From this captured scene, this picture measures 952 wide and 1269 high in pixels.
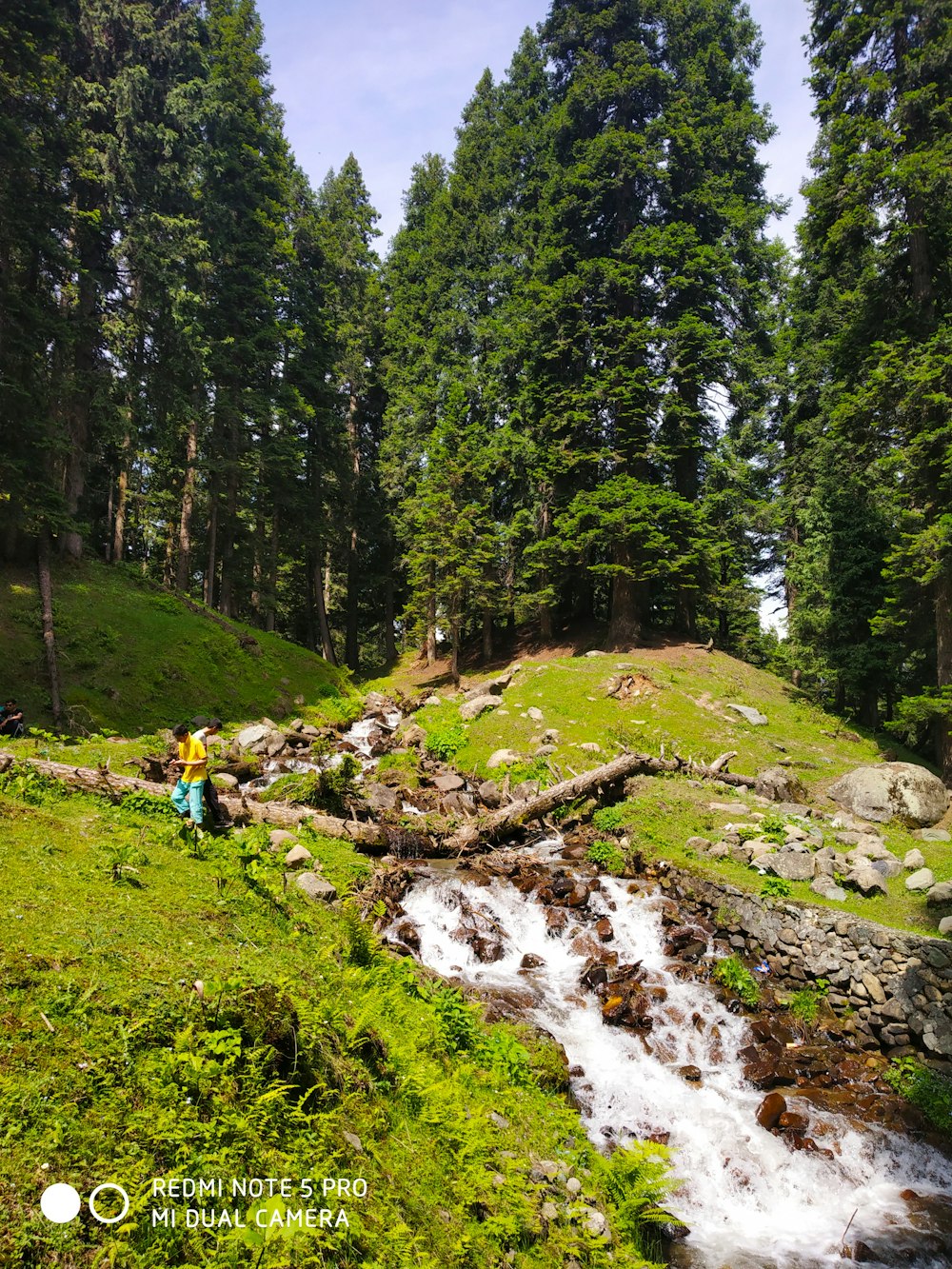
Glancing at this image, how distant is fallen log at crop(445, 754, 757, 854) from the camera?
1557 cm

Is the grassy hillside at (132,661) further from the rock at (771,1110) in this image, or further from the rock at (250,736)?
the rock at (771,1110)

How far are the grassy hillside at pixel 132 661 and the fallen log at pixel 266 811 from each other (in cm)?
773

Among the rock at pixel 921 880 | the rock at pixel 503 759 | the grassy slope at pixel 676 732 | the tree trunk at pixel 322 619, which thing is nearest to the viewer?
the rock at pixel 921 880

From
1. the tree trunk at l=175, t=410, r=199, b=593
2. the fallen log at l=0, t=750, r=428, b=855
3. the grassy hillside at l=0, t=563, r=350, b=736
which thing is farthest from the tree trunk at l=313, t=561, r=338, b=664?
the fallen log at l=0, t=750, r=428, b=855

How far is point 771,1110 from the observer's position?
8.36 meters

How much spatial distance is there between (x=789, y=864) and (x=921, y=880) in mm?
2231

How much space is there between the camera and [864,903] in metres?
11.4

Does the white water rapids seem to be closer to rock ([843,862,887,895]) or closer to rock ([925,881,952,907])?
rock ([843,862,887,895])

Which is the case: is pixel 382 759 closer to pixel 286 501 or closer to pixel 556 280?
pixel 286 501

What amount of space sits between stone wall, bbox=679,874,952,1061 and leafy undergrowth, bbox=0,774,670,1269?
14.7ft

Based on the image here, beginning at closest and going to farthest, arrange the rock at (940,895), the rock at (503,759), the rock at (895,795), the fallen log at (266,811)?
the fallen log at (266,811), the rock at (940,895), the rock at (895,795), the rock at (503,759)

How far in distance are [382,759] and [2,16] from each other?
81.7ft

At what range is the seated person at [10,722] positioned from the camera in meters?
Answer: 15.0

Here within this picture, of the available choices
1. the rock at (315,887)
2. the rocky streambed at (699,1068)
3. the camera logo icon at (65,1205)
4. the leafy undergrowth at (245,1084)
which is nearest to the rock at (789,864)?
the rocky streambed at (699,1068)
